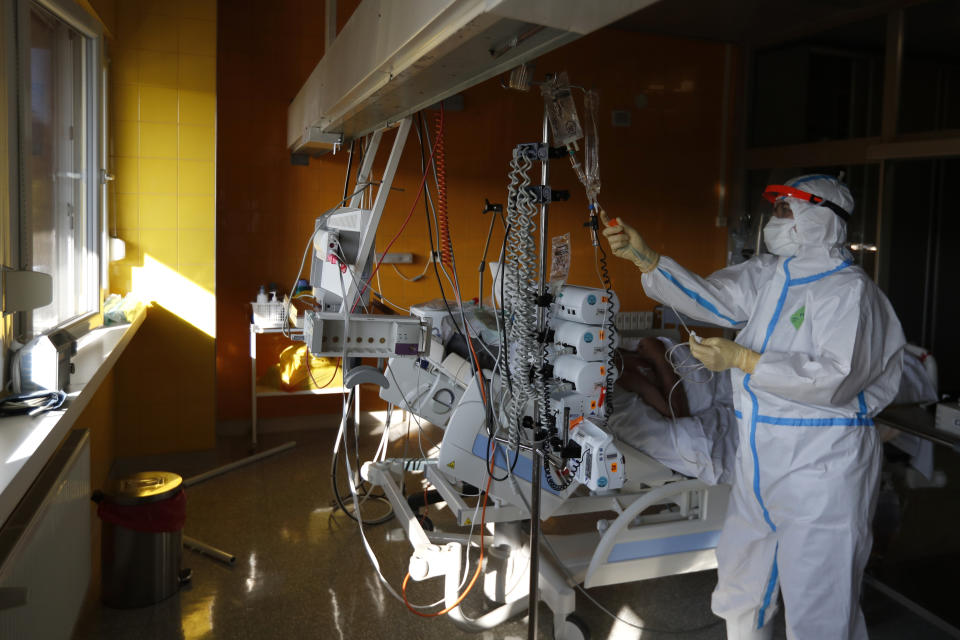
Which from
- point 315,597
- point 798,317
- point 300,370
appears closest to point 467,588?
point 315,597

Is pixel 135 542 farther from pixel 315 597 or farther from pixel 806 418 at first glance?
pixel 806 418

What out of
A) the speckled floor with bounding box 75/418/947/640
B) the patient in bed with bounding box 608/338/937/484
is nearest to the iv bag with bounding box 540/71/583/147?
the patient in bed with bounding box 608/338/937/484

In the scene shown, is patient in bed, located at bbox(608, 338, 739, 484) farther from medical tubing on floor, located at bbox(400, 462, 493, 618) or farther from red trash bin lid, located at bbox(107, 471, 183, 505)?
red trash bin lid, located at bbox(107, 471, 183, 505)

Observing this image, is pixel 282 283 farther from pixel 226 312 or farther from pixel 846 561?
pixel 846 561

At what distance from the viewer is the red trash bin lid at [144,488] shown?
2.57 meters

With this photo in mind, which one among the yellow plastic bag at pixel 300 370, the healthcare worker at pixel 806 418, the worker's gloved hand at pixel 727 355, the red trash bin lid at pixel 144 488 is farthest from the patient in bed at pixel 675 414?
the yellow plastic bag at pixel 300 370

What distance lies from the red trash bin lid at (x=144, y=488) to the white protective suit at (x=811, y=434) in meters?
1.96

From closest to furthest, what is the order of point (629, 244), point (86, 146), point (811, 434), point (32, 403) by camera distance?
point (32, 403) → point (811, 434) → point (629, 244) → point (86, 146)

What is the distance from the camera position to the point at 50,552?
184cm

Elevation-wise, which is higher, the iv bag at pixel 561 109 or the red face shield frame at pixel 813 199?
the iv bag at pixel 561 109

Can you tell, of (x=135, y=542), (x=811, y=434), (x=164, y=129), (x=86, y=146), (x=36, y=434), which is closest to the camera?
(x=36, y=434)

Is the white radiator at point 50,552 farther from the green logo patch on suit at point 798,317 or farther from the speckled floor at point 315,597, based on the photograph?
the green logo patch on suit at point 798,317

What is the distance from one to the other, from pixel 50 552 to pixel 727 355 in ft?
6.43

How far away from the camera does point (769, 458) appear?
2.23 metres
